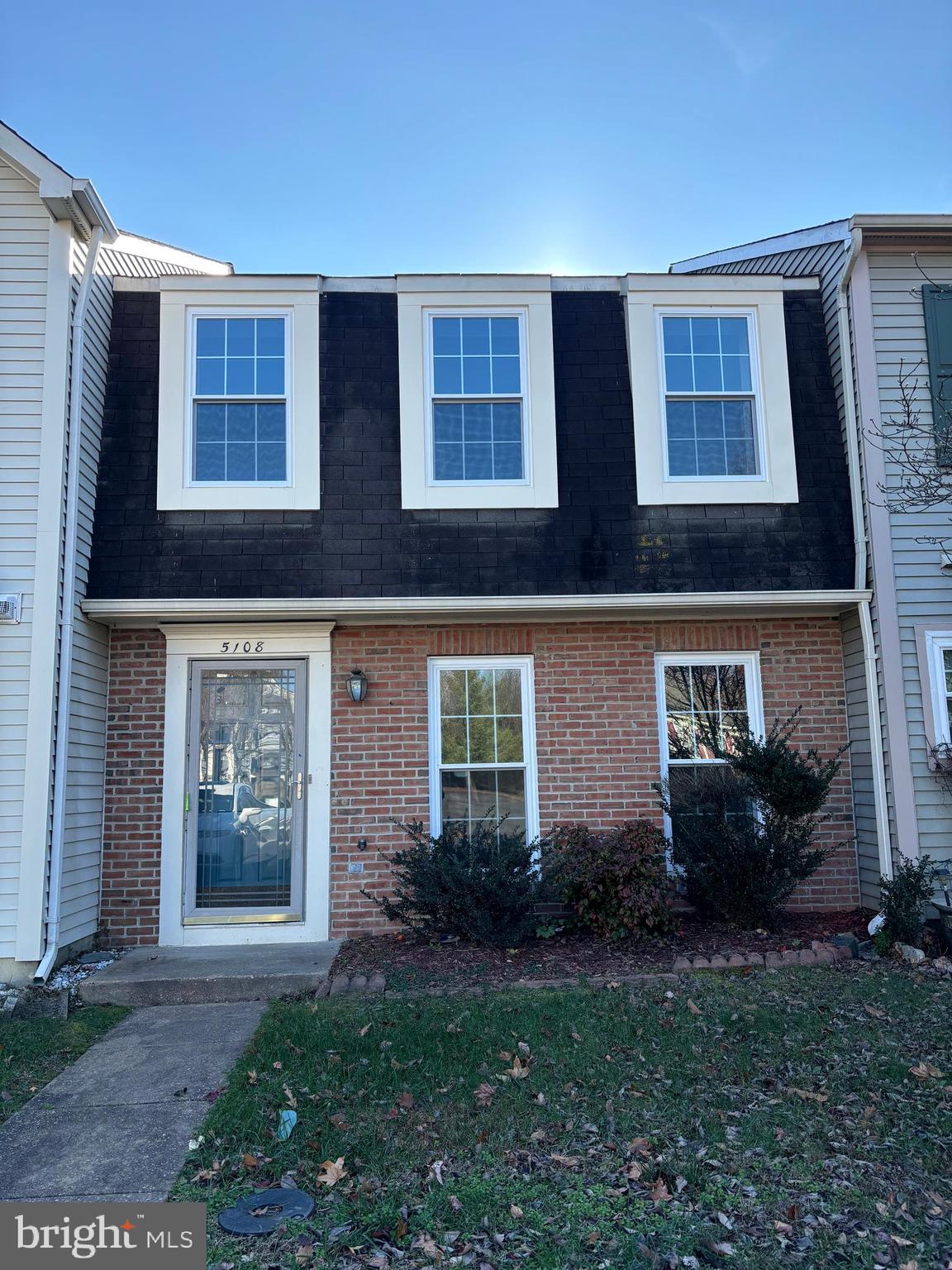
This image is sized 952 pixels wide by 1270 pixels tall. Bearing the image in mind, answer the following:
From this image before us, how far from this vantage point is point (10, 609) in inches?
259

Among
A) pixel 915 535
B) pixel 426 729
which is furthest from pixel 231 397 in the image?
pixel 915 535

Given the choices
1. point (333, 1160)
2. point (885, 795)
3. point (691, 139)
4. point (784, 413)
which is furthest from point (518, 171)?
point (333, 1160)

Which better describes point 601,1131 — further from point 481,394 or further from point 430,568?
point 481,394

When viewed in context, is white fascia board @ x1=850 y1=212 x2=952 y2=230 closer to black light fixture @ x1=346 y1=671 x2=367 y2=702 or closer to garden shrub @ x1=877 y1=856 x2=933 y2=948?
garden shrub @ x1=877 y1=856 x2=933 y2=948

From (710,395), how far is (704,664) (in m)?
2.45

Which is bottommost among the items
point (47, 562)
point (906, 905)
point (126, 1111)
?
point (126, 1111)

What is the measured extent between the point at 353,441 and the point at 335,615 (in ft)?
5.15

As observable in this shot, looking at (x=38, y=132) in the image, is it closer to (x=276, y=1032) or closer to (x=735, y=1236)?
(x=276, y=1032)

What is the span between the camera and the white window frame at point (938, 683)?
7430 mm

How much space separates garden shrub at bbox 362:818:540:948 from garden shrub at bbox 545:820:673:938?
27 cm

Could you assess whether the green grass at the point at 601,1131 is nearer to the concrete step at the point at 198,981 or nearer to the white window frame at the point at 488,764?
the concrete step at the point at 198,981

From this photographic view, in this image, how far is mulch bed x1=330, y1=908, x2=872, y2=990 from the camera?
250 inches

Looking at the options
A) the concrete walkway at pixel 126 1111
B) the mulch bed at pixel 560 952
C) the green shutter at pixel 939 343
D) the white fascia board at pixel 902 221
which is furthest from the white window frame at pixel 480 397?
the concrete walkway at pixel 126 1111

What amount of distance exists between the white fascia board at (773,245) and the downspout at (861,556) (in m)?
0.55
